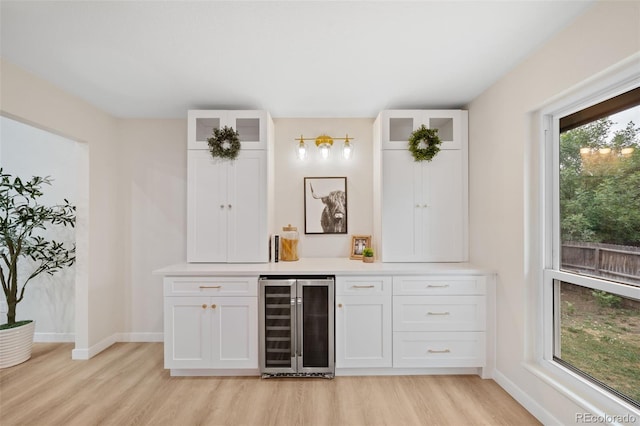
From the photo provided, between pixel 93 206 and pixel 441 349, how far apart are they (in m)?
3.75

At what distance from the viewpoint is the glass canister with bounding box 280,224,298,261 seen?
3291 mm

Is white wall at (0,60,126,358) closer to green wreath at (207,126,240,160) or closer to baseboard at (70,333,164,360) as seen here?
baseboard at (70,333,164,360)

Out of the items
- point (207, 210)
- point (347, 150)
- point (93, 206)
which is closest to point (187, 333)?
point (207, 210)

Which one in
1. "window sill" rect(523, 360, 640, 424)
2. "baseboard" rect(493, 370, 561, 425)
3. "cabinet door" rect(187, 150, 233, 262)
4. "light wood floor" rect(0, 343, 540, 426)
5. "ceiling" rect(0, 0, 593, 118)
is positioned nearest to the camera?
"window sill" rect(523, 360, 640, 424)

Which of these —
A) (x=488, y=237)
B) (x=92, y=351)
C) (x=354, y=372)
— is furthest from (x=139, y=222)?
(x=488, y=237)

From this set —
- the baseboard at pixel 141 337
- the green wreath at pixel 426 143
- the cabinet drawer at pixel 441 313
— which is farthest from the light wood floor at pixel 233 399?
the green wreath at pixel 426 143

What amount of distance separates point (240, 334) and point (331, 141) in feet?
7.16

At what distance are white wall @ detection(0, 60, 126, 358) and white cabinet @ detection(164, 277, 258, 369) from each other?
1.14 meters

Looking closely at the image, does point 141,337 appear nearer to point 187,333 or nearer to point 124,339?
point 124,339

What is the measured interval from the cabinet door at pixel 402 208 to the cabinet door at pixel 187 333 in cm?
182

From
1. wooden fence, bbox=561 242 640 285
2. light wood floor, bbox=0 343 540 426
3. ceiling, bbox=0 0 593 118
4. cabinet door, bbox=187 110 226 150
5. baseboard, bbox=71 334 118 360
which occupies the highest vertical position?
ceiling, bbox=0 0 593 118

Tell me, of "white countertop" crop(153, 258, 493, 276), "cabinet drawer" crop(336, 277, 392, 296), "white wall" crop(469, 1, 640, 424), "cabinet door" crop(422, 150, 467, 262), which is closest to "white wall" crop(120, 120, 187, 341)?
"white countertop" crop(153, 258, 493, 276)

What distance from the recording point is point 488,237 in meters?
2.85

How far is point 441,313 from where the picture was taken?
2789 millimetres
